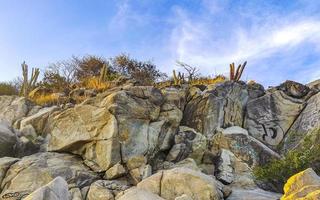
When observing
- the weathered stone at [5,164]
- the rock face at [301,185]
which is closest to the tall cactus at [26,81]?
the weathered stone at [5,164]

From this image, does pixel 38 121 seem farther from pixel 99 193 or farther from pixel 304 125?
pixel 304 125

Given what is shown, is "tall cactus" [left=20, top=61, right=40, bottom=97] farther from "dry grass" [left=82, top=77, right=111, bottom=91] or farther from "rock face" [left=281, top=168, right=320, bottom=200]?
"rock face" [left=281, top=168, right=320, bottom=200]

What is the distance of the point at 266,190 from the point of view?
560 inches

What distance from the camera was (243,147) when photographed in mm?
16125

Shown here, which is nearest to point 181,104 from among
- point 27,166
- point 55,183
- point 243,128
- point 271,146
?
point 243,128

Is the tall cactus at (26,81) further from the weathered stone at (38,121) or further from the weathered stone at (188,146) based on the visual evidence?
the weathered stone at (188,146)

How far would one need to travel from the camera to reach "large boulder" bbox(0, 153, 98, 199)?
13164mm

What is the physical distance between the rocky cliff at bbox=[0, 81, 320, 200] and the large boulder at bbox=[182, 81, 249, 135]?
4 cm

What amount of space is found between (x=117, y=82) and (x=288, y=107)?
8.44 metres

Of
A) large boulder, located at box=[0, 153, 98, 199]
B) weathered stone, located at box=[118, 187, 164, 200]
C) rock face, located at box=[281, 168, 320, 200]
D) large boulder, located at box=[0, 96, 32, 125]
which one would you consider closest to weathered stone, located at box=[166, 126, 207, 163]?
large boulder, located at box=[0, 153, 98, 199]

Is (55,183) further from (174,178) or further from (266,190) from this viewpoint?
(266,190)

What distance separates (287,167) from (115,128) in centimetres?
612

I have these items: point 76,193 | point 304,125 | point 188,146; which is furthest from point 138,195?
point 304,125

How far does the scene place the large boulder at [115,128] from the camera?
14.9 m
